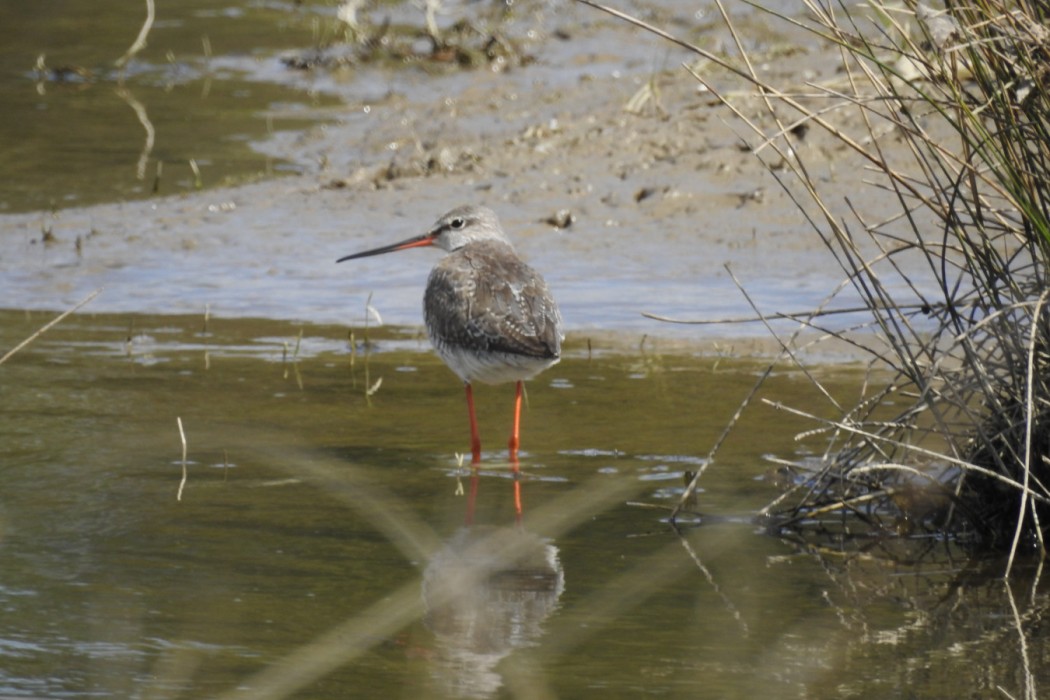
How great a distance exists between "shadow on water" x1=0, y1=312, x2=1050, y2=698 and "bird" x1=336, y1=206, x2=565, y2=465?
0.29 m

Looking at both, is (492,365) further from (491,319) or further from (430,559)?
(430,559)

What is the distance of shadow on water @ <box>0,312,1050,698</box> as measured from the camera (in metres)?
4.49

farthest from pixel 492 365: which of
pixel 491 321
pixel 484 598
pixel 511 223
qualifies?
pixel 511 223

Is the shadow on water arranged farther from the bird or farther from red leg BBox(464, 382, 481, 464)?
the bird

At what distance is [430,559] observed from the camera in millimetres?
5504

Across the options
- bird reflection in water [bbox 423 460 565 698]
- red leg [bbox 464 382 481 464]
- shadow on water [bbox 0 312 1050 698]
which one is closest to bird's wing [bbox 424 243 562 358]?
red leg [bbox 464 382 481 464]

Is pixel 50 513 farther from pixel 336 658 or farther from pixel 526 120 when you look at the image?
pixel 526 120

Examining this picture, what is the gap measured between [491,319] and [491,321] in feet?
0.05

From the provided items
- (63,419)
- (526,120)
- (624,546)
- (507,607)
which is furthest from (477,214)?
(526,120)

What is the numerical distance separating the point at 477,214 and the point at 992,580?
3.55 m

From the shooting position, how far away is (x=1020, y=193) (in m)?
5.13

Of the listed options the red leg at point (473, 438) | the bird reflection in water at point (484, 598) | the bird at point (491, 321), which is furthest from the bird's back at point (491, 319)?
the bird reflection in water at point (484, 598)

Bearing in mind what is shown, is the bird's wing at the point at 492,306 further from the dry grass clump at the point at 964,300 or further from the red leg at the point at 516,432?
the dry grass clump at the point at 964,300

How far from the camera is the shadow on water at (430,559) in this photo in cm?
449
